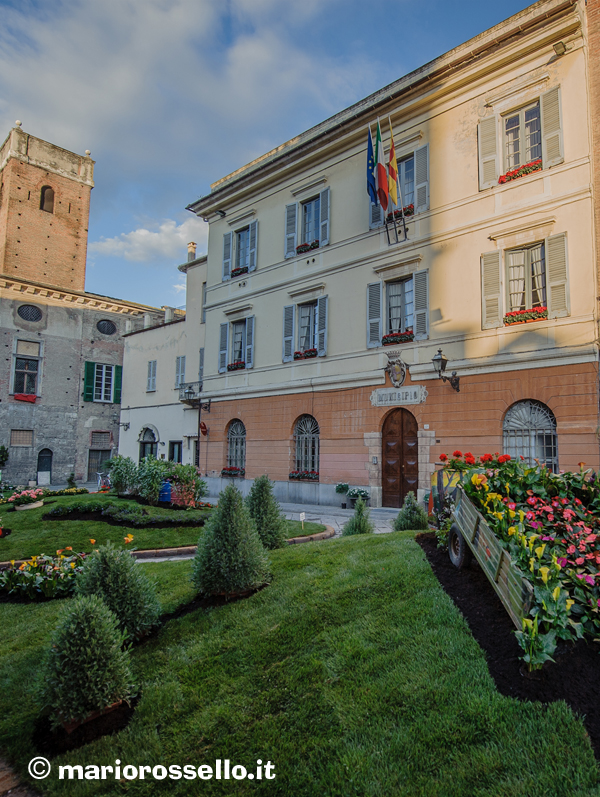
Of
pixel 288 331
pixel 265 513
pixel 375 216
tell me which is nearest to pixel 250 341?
pixel 288 331

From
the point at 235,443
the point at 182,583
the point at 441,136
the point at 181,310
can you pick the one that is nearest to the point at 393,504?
the point at 235,443

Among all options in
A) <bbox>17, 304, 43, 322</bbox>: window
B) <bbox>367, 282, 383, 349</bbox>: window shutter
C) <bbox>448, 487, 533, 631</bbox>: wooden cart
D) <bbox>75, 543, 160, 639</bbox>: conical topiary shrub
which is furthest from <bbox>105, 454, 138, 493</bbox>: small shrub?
<bbox>17, 304, 43, 322</bbox>: window

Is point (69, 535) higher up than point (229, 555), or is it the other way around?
point (229, 555)

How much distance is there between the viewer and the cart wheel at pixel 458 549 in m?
4.81

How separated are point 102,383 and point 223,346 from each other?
1663 cm

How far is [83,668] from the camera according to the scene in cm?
347

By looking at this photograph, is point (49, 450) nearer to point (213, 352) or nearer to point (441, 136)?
point (213, 352)

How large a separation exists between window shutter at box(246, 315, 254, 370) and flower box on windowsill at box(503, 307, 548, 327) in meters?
10.4

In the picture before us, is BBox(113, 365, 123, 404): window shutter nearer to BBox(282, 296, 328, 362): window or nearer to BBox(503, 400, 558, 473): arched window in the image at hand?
BBox(282, 296, 328, 362): window

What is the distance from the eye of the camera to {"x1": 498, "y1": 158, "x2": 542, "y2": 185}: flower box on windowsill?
42.0 feet

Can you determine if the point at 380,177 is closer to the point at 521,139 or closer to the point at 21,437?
the point at 521,139

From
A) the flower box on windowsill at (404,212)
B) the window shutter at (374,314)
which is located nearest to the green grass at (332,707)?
the window shutter at (374,314)

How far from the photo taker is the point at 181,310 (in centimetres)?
3105

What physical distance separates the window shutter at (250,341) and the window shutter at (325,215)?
449 centimetres
